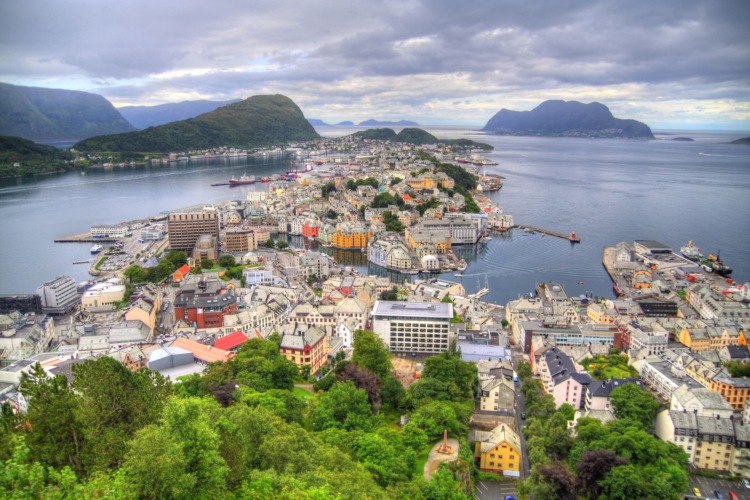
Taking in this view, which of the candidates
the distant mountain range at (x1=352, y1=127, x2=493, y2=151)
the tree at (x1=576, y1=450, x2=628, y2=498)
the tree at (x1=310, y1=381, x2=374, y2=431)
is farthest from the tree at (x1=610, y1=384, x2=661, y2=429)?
the distant mountain range at (x1=352, y1=127, x2=493, y2=151)

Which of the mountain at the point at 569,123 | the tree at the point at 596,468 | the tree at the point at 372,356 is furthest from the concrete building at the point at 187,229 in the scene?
the mountain at the point at 569,123

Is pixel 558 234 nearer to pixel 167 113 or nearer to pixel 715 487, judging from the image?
pixel 715 487

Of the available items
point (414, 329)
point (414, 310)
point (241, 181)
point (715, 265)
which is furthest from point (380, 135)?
point (414, 329)

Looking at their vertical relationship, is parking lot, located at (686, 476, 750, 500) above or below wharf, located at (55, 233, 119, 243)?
below

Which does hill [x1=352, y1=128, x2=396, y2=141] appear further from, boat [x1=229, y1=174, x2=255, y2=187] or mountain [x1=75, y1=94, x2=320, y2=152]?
boat [x1=229, y1=174, x2=255, y2=187]

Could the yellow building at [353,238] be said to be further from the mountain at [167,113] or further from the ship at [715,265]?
the mountain at [167,113]
